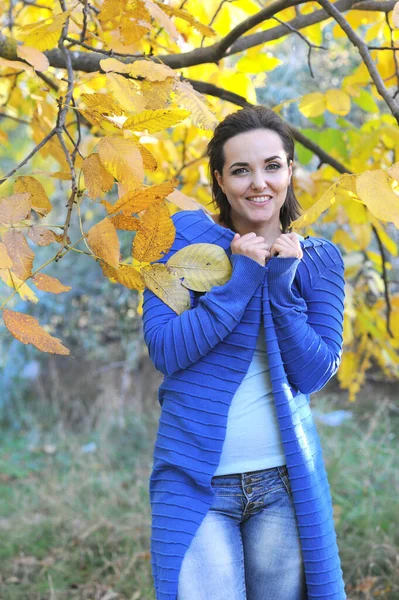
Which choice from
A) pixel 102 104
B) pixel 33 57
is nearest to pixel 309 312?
pixel 102 104

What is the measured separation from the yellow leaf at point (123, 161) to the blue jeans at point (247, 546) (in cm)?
64

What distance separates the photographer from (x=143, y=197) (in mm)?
1130

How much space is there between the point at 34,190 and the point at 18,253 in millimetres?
271

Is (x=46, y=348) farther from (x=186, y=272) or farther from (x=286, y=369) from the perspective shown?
(x=286, y=369)

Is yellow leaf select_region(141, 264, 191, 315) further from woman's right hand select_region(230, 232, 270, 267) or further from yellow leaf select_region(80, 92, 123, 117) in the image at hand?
yellow leaf select_region(80, 92, 123, 117)

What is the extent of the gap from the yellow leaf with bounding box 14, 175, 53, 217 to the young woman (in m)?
0.27

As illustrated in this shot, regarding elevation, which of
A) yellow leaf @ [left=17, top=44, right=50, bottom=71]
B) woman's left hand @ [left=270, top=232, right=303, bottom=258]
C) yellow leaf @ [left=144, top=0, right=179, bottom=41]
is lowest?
woman's left hand @ [left=270, top=232, right=303, bottom=258]

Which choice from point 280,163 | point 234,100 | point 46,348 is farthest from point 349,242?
point 46,348

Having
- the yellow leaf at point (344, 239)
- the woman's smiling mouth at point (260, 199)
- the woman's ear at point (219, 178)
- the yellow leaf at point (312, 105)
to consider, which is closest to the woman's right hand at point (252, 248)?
the woman's smiling mouth at point (260, 199)

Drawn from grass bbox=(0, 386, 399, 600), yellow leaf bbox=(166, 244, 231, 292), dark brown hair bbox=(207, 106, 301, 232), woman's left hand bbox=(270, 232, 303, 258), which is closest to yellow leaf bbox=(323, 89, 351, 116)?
dark brown hair bbox=(207, 106, 301, 232)

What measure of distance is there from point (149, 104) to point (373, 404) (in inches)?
202

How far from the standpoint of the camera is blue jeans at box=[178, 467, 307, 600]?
1360 millimetres

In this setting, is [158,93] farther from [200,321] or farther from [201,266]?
[200,321]

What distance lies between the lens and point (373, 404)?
5.91 meters
